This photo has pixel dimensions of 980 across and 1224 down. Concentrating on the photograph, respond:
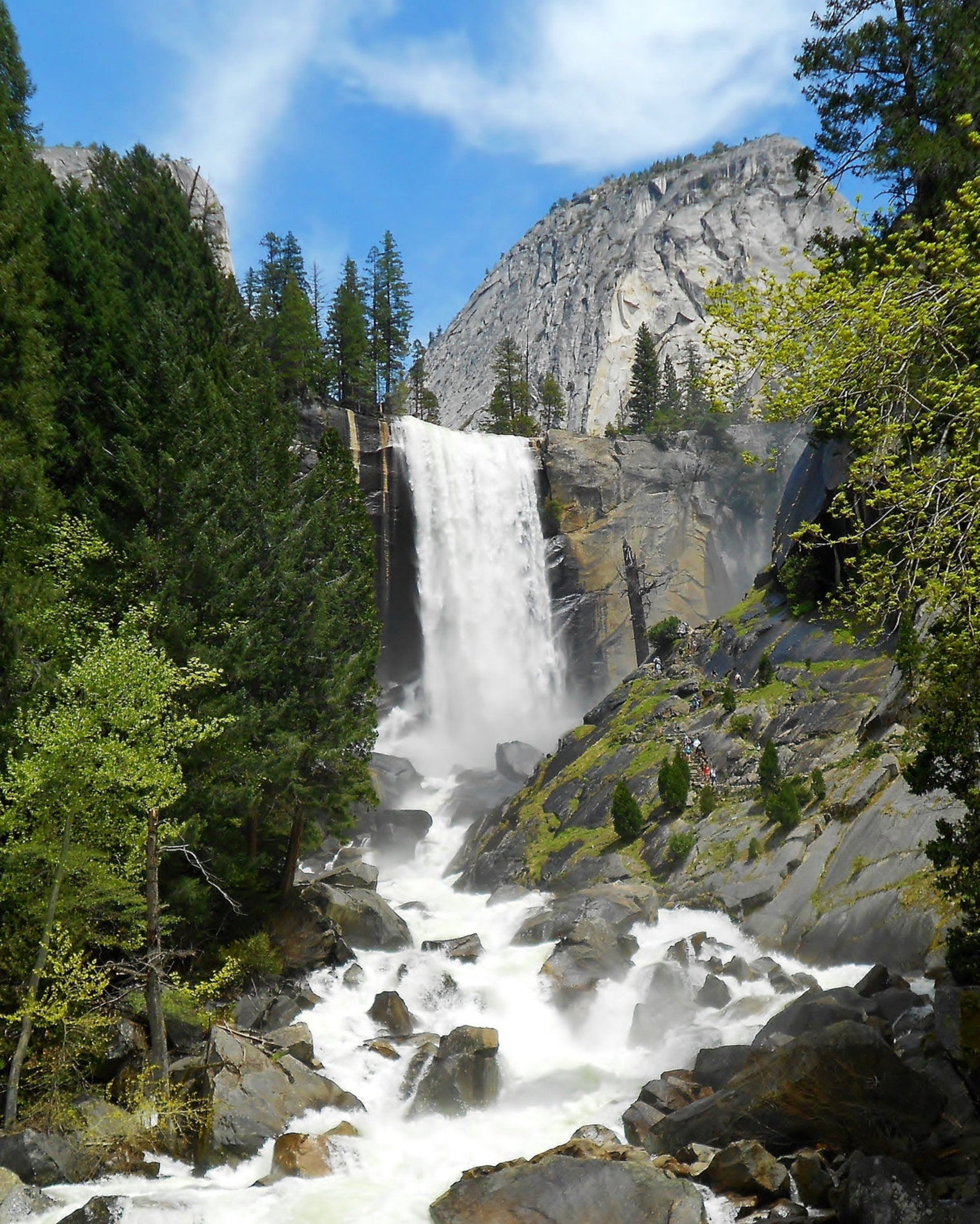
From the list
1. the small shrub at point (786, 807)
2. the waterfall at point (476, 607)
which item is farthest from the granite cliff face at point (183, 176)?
the small shrub at point (786, 807)

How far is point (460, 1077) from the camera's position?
18672 millimetres

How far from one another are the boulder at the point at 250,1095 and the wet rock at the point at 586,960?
718 cm

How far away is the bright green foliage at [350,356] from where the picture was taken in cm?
6694

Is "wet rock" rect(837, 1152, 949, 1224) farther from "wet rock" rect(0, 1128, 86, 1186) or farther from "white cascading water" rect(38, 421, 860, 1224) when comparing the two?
"wet rock" rect(0, 1128, 86, 1186)

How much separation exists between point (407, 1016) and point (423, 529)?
41.1m

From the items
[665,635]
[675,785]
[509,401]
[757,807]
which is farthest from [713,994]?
[509,401]

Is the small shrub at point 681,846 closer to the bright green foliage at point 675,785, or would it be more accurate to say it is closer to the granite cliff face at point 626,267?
the bright green foliage at point 675,785

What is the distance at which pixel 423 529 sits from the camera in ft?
197

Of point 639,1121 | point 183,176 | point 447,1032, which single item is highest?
point 183,176

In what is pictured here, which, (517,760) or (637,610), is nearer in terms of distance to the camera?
(517,760)

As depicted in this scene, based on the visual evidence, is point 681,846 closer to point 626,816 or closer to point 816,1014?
point 626,816

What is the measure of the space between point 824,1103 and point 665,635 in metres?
38.4

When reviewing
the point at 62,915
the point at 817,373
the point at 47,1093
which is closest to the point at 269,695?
the point at 62,915

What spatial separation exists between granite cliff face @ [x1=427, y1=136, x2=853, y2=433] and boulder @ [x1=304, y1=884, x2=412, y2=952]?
104512 mm
